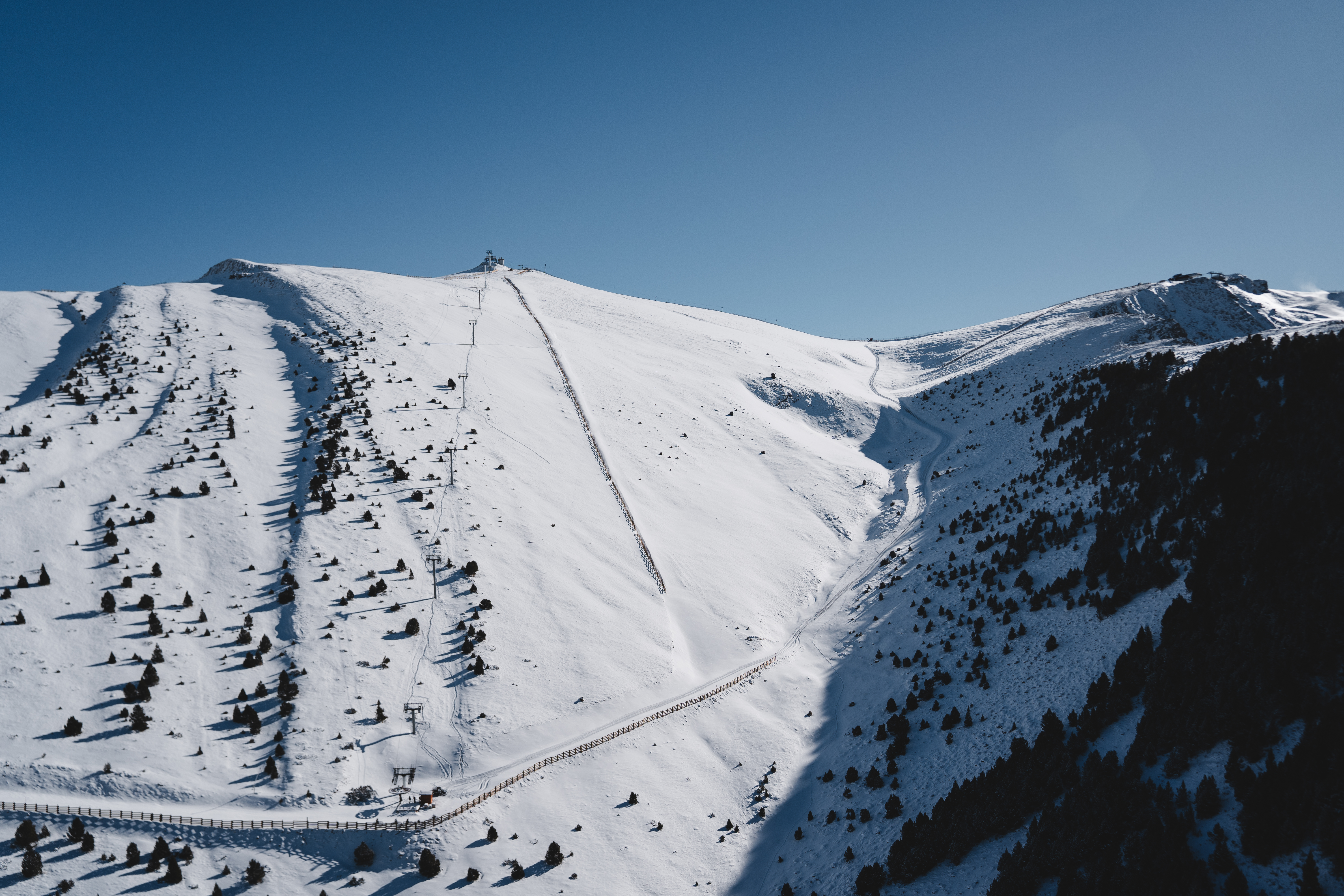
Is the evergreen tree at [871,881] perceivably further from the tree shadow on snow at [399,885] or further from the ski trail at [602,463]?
the ski trail at [602,463]

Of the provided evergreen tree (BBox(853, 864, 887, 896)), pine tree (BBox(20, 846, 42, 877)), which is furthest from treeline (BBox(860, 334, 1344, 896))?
pine tree (BBox(20, 846, 42, 877))

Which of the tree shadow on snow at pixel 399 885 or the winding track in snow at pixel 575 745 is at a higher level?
the winding track in snow at pixel 575 745

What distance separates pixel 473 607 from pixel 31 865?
63.5 feet

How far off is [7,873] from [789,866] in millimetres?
26252

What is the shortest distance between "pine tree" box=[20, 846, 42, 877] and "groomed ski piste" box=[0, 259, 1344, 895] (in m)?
0.33

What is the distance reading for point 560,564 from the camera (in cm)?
4341

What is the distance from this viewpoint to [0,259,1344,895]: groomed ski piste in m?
25.8

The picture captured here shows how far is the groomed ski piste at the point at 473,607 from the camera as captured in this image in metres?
A: 25.8

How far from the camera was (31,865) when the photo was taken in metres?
21.0

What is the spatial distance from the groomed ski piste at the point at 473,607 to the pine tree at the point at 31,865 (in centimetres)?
33

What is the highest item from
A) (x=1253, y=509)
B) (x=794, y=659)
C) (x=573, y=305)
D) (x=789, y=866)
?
(x=573, y=305)

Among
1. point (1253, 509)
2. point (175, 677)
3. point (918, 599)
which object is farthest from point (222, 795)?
point (1253, 509)

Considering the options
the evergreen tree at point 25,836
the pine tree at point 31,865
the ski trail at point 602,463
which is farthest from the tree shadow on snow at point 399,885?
the ski trail at point 602,463

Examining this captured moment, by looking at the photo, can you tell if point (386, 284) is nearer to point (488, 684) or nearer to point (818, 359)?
point (818, 359)
